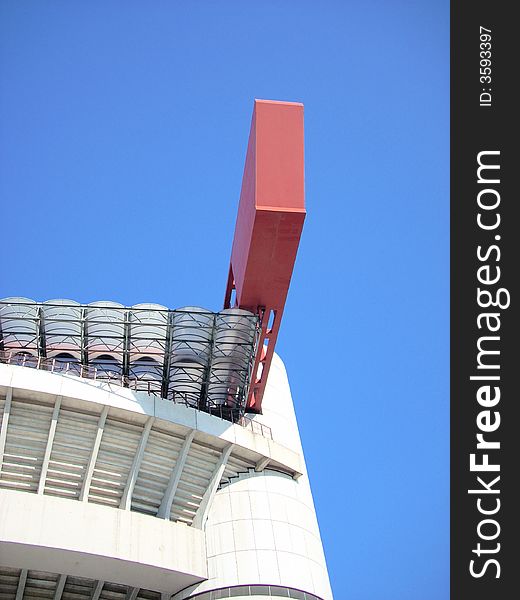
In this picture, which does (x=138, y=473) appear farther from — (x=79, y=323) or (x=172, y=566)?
(x=79, y=323)

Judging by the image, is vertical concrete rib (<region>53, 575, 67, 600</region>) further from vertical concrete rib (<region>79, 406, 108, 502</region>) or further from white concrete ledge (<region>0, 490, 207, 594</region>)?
vertical concrete rib (<region>79, 406, 108, 502</region>)

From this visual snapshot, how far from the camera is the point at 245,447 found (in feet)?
147

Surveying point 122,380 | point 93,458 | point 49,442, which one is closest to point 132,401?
point 93,458

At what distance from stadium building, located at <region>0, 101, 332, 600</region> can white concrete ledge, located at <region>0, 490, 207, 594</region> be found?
0.22ft

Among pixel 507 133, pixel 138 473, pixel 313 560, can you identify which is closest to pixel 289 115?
pixel 507 133

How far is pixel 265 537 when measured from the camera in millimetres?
42531

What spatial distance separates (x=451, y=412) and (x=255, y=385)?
780 inches

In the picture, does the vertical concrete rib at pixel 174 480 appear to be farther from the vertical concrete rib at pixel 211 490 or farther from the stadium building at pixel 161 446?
the vertical concrete rib at pixel 211 490

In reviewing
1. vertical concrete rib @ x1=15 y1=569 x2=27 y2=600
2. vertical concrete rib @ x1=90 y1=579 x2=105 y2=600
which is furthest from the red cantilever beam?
vertical concrete rib @ x1=15 y1=569 x2=27 y2=600

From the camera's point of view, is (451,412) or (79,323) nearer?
(451,412)

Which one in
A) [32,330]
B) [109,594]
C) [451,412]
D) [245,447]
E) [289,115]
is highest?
[289,115]

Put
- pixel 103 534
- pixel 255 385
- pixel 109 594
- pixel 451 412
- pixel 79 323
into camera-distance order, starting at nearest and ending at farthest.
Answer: pixel 451 412
pixel 103 534
pixel 109 594
pixel 79 323
pixel 255 385

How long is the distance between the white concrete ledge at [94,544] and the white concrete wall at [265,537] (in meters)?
1.19

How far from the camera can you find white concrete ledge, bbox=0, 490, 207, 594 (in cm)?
3791
